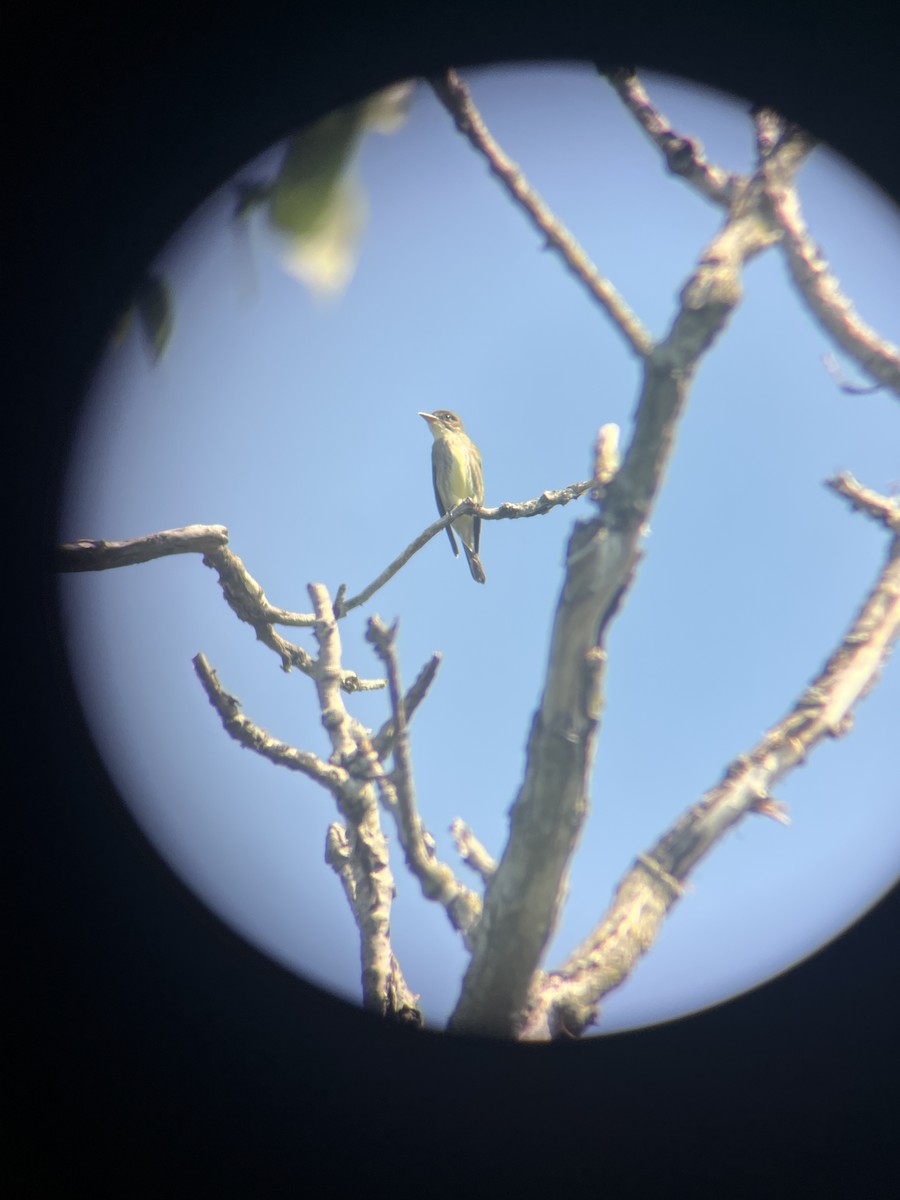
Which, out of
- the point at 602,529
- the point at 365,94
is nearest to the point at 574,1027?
the point at 602,529

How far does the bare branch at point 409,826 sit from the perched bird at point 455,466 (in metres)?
3.90

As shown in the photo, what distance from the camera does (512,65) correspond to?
203 centimetres

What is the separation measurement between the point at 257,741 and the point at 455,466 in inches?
168

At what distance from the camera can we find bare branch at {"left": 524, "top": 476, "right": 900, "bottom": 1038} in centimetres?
231

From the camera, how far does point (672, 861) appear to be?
8.02ft

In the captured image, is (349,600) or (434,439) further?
(434,439)

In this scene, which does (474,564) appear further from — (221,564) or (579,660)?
(579,660)

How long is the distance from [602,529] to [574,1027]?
1431mm

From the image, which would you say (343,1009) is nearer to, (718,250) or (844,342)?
(718,250)

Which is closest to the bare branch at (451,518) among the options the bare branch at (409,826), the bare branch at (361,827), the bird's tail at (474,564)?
the bare branch at (361,827)

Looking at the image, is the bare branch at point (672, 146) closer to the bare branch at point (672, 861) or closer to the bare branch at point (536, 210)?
the bare branch at point (536, 210)

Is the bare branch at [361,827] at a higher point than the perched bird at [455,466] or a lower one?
lower

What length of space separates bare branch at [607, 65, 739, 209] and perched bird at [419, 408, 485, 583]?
4.36 meters

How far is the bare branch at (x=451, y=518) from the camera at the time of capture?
107 inches
